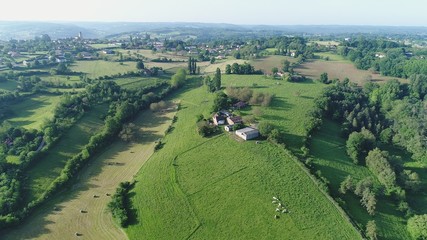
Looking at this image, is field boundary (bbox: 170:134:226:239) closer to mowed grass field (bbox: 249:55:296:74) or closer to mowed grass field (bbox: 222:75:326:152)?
mowed grass field (bbox: 222:75:326:152)

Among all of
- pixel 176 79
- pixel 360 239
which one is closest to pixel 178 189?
pixel 360 239

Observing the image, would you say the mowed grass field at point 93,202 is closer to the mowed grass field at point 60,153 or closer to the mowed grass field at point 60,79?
the mowed grass field at point 60,153

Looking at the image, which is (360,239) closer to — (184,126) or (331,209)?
(331,209)

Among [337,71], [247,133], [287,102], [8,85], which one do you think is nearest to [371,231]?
[247,133]

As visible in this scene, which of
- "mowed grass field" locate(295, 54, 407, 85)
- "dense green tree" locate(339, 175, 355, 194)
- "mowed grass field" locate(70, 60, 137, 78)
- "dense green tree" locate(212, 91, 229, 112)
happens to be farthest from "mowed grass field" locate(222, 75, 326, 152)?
"mowed grass field" locate(70, 60, 137, 78)

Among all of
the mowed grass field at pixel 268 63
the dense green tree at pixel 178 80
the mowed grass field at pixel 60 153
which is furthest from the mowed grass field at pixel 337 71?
the mowed grass field at pixel 60 153

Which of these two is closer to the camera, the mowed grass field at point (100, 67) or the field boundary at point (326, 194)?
the field boundary at point (326, 194)
